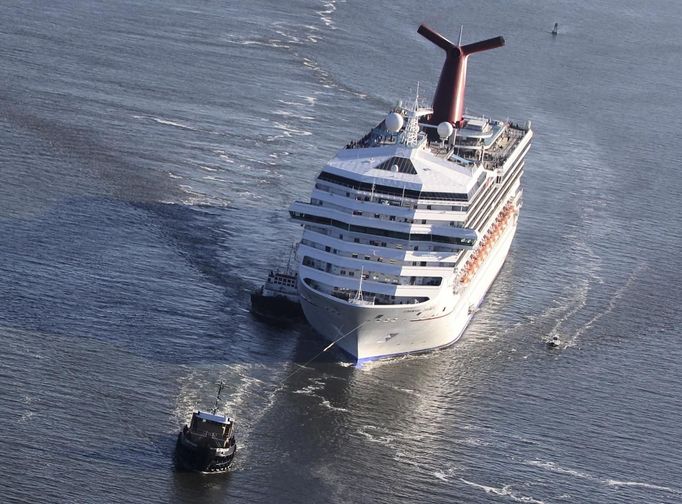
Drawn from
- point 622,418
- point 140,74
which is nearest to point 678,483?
point 622,418

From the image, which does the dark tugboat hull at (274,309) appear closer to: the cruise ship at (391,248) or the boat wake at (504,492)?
the cruise ship at (391,248)

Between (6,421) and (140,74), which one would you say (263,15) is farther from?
(6,421)

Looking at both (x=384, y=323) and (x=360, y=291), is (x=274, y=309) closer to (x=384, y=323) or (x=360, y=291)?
(x=360, y=291)

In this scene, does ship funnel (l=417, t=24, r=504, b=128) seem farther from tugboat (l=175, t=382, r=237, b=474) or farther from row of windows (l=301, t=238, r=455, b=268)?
tugboat (l=175, t=382, r=237, b=474)

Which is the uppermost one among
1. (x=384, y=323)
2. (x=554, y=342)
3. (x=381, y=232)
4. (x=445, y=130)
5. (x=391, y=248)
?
(x=445, y=130)

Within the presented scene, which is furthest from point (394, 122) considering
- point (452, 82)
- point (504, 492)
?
point (504, 492)

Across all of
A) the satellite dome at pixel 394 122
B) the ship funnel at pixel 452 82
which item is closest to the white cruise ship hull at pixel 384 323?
the satellite dome at pixel 394 122

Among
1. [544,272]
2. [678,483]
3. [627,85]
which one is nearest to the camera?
[678,483]
